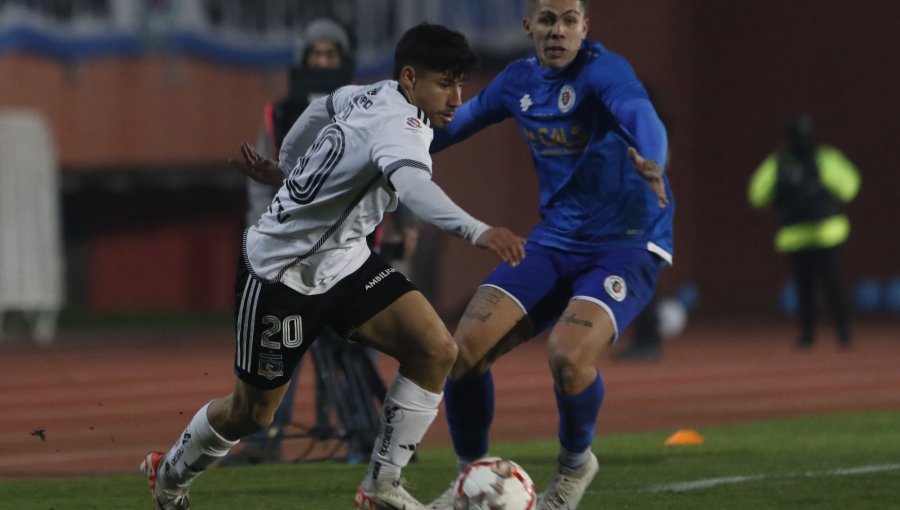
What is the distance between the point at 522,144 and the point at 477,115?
706 inches

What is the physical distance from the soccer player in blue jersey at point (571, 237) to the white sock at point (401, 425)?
67 cm

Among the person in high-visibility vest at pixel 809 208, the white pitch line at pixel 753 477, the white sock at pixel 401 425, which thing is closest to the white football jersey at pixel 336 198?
the white sock at pixel 401 425

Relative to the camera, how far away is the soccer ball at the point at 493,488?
6340mm

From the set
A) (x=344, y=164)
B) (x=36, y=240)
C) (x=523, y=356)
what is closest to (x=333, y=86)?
(x=344, y=164)

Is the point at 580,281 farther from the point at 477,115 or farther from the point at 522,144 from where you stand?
the point at 522,144

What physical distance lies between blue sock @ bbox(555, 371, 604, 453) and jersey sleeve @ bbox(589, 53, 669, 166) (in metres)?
1.02

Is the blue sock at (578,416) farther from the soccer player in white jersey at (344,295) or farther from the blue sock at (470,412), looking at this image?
the soccer player in white jersey at (344,295)

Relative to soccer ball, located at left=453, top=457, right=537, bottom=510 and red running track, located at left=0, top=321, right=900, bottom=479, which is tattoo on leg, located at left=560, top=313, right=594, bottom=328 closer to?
soccer ball, located at left=453, top=457, right=537, bottom=510

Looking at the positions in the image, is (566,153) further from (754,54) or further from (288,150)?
(754,54)

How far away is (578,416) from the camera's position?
7.09 meters

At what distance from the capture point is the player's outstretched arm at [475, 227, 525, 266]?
5.70m

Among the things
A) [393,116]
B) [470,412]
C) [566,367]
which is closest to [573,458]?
[566,367]

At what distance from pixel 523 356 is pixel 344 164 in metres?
12.3

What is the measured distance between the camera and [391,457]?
6.52 metres
